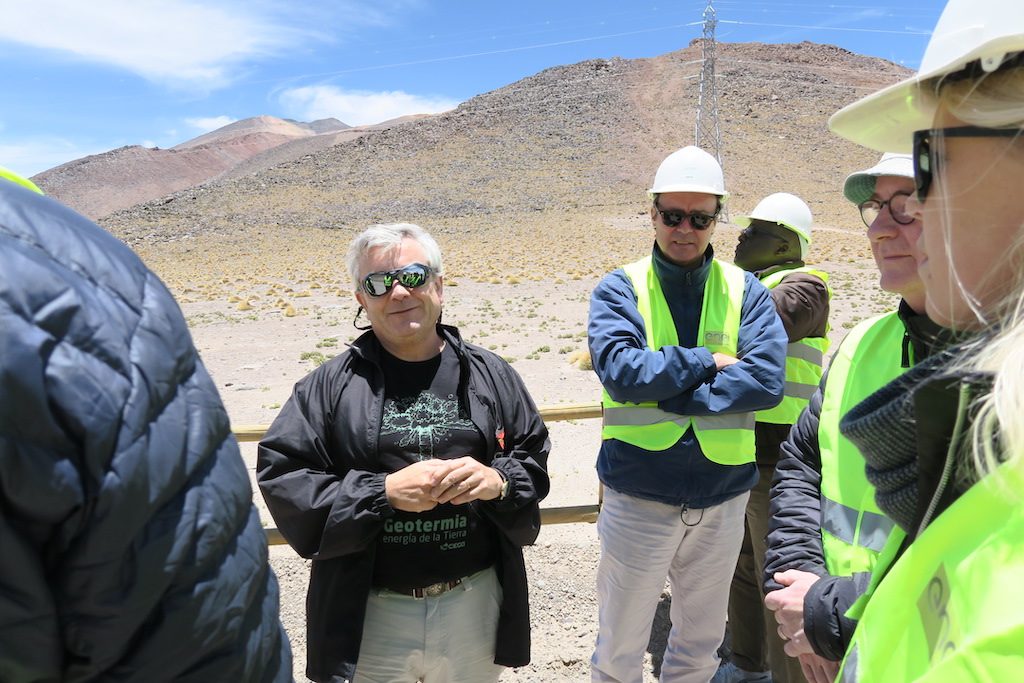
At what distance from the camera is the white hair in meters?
2.63

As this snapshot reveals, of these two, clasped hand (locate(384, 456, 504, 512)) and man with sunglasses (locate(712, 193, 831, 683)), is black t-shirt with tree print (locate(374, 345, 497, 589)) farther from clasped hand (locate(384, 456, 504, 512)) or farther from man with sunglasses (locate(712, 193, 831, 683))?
man with sunglasses (locate(712, 193, 831, 683))

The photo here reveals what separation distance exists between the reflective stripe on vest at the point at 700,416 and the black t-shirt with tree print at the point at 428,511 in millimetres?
713

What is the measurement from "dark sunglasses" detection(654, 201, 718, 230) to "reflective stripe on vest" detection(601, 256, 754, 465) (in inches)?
6.8

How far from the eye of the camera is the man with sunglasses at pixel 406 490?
2283 mm

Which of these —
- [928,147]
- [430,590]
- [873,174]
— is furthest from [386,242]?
[928,147]

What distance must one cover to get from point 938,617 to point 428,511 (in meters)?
1.87

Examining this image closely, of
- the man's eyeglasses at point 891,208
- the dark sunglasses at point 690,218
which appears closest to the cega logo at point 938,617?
the man's eyeglasses at point 891,208

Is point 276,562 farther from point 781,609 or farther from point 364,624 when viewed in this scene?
point 781,609

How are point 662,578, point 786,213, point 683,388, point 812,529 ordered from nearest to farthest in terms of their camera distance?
1. point 812,529
2. point 683,388
3. point 662,578
4. point 786,213

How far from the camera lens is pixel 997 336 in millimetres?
850

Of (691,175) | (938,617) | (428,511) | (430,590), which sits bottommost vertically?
(430,590)

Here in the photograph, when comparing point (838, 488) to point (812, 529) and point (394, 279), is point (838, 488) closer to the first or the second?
point (812, 529)

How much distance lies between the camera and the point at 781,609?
188 cm

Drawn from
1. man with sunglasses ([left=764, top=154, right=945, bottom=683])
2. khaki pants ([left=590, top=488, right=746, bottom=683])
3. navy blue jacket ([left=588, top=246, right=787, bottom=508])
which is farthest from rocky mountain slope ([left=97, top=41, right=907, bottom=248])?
man with sunglasses ([left=764, top=154, right=945, bottom=683])
